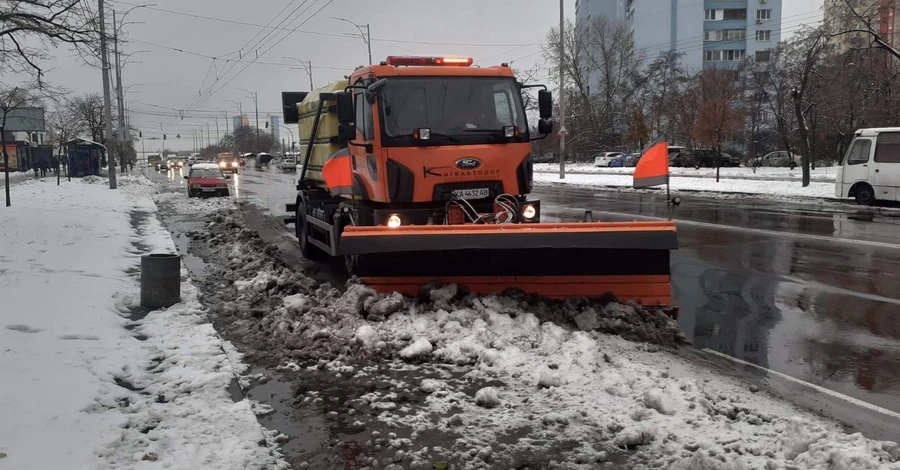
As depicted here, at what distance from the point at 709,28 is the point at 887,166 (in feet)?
226

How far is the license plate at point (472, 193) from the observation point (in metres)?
8.37

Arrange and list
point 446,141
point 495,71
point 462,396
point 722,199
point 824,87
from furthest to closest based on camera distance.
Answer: point 824,87 → point 722,199 → point 495,71 → point 446,141 → point 462,396

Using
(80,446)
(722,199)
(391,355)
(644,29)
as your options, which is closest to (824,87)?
(722,199)

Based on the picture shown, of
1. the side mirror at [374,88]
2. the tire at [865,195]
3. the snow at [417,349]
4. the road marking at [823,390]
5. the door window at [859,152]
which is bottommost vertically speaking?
the road marking at [823,390]

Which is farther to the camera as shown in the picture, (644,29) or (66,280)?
(644,29)

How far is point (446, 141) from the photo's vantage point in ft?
27.4

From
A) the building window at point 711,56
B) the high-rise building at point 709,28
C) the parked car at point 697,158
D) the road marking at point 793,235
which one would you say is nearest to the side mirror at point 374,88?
the road marking at point 793,235

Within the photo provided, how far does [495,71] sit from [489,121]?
2.47 ft

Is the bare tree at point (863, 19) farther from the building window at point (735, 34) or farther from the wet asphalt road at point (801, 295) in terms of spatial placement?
the building window at point (735, 34)

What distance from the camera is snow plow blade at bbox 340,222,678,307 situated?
22.7ft

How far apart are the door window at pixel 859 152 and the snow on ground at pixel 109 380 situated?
65.4 feet

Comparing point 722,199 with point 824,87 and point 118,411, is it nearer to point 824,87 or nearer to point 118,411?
point 824,87

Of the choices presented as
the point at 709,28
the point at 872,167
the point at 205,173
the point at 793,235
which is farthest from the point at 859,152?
the point at 709,28

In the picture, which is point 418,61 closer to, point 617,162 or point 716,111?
point 716,111
